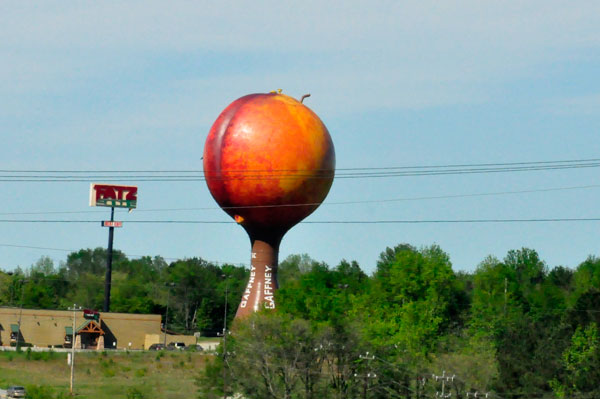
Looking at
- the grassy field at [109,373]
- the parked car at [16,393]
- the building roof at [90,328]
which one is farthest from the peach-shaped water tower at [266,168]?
the building roof at [90,328]

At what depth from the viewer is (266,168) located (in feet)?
230

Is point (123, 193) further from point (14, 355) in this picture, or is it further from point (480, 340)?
point (480, 340)

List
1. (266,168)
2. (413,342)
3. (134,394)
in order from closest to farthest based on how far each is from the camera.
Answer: (134,394)
(266,168)
(413,342)

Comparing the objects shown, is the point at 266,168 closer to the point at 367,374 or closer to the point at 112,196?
the point at 367,374

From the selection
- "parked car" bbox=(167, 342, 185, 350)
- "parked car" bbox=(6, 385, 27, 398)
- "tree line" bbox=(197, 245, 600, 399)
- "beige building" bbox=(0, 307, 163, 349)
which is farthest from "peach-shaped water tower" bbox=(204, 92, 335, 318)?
"beige building" bbox=(0, 307, 163, 349)

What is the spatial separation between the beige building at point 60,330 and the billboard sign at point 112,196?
13.2 m

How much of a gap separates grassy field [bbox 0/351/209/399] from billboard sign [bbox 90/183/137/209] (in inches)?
1011

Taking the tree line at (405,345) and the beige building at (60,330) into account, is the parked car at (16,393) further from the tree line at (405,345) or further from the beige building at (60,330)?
the beige building at (60,330)

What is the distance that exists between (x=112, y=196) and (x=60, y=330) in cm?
1653

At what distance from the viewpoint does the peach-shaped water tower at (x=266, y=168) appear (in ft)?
232

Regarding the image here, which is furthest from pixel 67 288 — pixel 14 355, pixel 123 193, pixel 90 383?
pixel 90 383

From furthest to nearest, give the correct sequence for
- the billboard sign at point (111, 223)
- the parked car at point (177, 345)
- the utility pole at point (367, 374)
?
the billboard sign at point (111, 223)
the parked car at point (177, 345)
the utility pole at point (367, 374)

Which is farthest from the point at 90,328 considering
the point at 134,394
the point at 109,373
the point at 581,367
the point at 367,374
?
A: the point at 581,367

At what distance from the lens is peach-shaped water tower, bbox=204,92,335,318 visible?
70562 millimetres
